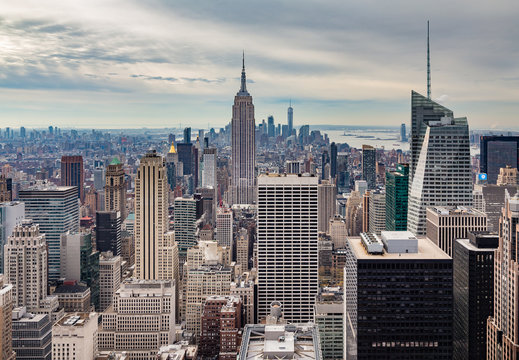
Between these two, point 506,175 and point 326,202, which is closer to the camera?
point 506,175

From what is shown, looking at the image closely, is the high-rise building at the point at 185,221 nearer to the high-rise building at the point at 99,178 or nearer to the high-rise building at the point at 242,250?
the high-rise building at the point at 242,250

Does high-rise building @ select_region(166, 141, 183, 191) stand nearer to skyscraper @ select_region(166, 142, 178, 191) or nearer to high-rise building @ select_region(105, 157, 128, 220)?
skyscraper @ select_region(166, 142, 178, 191)

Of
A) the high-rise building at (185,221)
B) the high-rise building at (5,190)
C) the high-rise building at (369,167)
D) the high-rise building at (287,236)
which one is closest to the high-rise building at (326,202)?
the high-rise building at (369,167)

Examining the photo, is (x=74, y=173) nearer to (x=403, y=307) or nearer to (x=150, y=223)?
(x=150, y=223)

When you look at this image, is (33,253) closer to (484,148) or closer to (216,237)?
(216,237)

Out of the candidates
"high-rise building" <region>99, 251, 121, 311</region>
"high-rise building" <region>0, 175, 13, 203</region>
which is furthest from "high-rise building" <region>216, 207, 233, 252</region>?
"high-rise building" <region>0, 175, 13, 203</region>

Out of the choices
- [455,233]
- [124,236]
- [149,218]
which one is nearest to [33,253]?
[149,218]

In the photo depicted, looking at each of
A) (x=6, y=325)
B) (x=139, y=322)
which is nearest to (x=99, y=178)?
(x=139, y=322)
